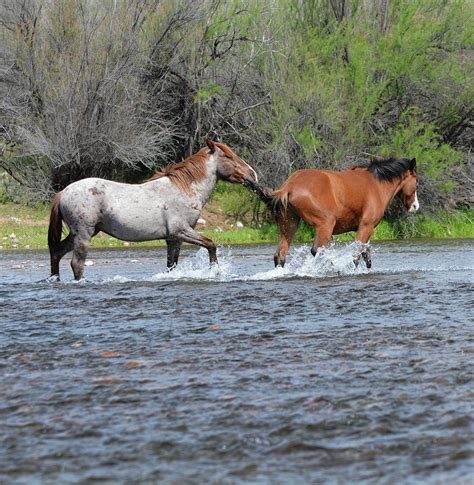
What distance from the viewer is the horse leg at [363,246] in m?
14.6

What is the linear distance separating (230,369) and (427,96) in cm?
2372

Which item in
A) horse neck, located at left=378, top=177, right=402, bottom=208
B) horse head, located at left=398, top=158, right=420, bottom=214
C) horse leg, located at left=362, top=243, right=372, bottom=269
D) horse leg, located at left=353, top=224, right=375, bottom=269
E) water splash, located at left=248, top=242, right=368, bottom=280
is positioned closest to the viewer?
water splash, located at left=248, top=242, right=368, bottom=280

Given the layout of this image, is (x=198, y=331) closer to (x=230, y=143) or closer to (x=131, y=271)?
(x=131, y=271)

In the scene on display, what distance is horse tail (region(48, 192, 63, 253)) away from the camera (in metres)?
13.8

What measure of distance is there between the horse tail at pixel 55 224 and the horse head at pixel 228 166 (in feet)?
7.11

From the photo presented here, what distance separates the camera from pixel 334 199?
47.4 feet

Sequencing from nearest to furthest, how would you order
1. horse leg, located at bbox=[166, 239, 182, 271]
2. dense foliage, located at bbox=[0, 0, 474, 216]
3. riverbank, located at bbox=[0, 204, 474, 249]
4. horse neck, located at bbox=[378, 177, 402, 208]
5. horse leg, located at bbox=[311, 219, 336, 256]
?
1. horse leg, located at bbox=[166, 239, 182, 271]
2. horse leg, located at bbox=[311, 219, 336, 256]
3. horse neck, located at bbox=[378, 177, 402, 208]
4. riverbank, located at bbox=[0, 204, 474, 249]
5. dense foliage, located at bbox=[0, 0, 474, 216]

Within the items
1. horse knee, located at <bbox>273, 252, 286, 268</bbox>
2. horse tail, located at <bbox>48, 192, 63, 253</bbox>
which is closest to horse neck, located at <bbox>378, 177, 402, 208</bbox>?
horse knee, located at <bbox>273, 252, 286, 268</bbox>

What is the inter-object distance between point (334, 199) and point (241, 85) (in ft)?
52.6

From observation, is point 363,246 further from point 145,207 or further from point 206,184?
point 145,207

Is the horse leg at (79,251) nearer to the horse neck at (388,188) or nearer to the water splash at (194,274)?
the water splash at (194,274)

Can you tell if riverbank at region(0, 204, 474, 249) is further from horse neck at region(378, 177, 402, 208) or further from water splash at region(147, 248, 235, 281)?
water splash at region(147, 248, 235, 281)

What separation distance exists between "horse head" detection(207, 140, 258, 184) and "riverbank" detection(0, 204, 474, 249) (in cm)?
1153

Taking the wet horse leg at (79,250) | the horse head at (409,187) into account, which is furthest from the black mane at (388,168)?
the wet horse leg at (79,250)
